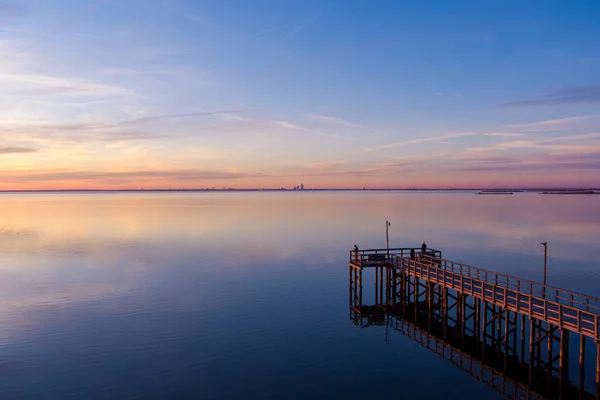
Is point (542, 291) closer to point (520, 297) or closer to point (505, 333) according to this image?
point (520, 297)

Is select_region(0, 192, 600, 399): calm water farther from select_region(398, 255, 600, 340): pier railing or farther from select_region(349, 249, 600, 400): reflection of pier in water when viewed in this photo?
select_region(398, 255, 600, 340): pier railing

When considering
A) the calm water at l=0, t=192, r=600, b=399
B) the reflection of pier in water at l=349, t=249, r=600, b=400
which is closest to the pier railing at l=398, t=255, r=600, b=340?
the reflection of pier in water at l=349, t=249, r=600, b=400

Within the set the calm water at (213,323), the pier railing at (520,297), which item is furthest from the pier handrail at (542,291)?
the calm water at (213,323)

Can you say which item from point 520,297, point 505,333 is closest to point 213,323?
point 505,333

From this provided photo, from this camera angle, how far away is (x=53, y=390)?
26.7 meters

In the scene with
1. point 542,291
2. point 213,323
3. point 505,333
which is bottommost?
point 213,323

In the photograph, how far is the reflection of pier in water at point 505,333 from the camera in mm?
25922

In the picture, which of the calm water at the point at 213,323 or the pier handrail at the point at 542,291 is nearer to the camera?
the calm water at the point at 213,323

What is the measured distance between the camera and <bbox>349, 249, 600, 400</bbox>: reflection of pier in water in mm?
25922

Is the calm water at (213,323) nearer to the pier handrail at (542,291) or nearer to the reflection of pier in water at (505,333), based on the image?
the reflection of pier in water at (505,333)

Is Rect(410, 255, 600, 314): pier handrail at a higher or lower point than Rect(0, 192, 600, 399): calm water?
higher

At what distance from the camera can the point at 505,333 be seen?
30.2 metres

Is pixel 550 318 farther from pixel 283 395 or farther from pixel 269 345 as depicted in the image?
pixel 269 345

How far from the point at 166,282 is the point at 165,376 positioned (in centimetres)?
2594
